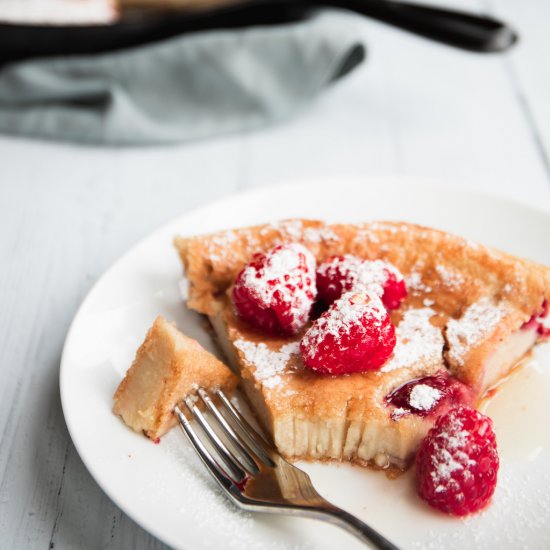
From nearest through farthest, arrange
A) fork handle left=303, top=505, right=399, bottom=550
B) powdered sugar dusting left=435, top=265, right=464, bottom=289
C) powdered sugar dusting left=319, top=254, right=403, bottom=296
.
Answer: fork handle left=303, top=505, right=399, bottom=550 < powdered sugar dusting left=319, top=254, right=403, bottom=296 < powdered sugar dusting left=435, top=265, right=464, bottom=289

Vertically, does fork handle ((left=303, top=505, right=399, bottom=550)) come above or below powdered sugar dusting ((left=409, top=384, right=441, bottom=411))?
below

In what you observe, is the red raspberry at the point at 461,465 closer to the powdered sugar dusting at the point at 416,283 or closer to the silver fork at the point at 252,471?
the silver fork at the point at 252,471

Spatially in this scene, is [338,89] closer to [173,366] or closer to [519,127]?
[519,127]

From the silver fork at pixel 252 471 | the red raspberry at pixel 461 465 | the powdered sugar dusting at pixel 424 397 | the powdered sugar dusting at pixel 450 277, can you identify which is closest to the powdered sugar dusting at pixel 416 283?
the powdered sugar dusting at pixel 450 277

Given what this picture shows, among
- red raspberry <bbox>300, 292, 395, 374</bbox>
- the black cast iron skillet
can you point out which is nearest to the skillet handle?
the black cast iron skillet

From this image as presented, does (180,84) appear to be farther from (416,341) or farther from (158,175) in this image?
(416,341)

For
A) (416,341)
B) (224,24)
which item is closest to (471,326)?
(416,341)

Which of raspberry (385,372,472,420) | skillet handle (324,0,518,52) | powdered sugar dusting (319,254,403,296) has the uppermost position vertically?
skillet handle (324,0,518,52)

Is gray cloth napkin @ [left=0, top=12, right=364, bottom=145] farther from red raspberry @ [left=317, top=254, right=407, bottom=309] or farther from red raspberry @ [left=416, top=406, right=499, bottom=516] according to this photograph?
red raspberry @ [left=416, top=406, right=499, bottom=516]
